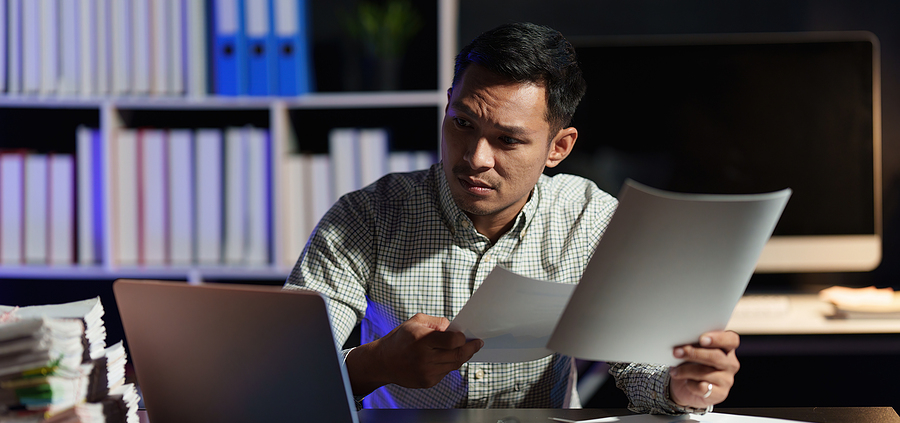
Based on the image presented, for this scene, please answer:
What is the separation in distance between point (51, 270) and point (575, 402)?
4.79ft

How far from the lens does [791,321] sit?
5.36 ft

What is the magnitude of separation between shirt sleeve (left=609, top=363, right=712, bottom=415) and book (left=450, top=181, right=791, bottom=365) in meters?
0.12

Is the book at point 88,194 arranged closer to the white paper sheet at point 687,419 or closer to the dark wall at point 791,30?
the dark wall at point 791,30

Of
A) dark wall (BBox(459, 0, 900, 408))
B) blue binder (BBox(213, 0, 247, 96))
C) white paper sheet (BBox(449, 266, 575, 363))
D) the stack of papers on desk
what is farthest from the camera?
dark wall (BBox(459, 0, 900, 408))

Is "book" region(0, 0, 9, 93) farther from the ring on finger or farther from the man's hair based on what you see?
the ring on finger

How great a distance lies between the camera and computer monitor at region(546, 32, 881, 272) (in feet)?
5.92

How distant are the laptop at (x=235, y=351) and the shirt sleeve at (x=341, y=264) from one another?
1.26 ft

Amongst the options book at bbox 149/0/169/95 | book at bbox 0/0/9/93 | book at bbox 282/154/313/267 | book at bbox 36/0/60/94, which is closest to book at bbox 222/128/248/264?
book at bbox 282/154/313/267

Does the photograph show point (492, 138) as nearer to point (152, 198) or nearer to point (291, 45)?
point (291, 45)

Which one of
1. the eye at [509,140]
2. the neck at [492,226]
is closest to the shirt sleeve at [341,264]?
the neck at [492,226]

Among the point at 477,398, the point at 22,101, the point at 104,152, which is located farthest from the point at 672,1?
the point at 22,101

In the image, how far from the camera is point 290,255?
5.96 ft

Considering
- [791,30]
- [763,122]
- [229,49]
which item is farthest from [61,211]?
[791,30]

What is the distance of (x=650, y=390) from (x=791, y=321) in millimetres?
991
